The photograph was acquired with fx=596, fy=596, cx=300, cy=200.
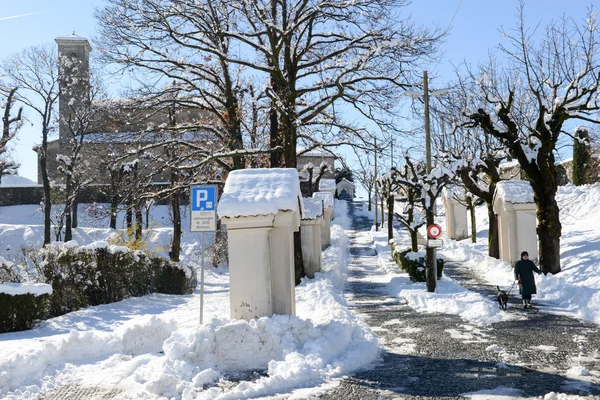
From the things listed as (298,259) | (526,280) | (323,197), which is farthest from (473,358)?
(323,197)

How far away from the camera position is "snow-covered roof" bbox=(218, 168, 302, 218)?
10.4 meters

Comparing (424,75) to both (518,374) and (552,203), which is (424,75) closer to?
(552,203)

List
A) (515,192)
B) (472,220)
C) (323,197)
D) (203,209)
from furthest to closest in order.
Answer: (472,220) < (323,197) < (515,192) < (203,209)

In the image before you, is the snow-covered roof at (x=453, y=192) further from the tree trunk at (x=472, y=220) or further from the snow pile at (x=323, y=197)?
the snow pile at (x=323, y=197)

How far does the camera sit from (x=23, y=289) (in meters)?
11.1

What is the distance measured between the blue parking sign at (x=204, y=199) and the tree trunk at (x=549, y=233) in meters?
13.1

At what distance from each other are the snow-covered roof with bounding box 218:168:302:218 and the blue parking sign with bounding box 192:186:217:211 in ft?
0.60

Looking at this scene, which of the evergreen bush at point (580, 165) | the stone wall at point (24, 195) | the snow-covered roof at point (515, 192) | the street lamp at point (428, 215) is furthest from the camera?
the stone wall at point (24, 195)

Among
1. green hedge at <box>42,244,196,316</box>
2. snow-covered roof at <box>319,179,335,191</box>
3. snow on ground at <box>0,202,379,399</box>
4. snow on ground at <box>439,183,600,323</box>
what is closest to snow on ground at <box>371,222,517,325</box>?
snow on ground at <box>439,183,600,323</box>

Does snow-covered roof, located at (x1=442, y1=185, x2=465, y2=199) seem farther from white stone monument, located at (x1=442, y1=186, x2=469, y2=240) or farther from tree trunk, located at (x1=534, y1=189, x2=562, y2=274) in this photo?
tree trunk, located at (x1=534, y1=189, x2=562, y2=274)

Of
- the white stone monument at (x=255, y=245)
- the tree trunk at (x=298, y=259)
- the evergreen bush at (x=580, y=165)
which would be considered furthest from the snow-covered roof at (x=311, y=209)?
the evergreen bush at (x=580, y=165)

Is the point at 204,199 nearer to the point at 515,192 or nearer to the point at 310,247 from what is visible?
the point at 310,247

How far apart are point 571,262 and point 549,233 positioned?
65.5 inches

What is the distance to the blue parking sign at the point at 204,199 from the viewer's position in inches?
409
